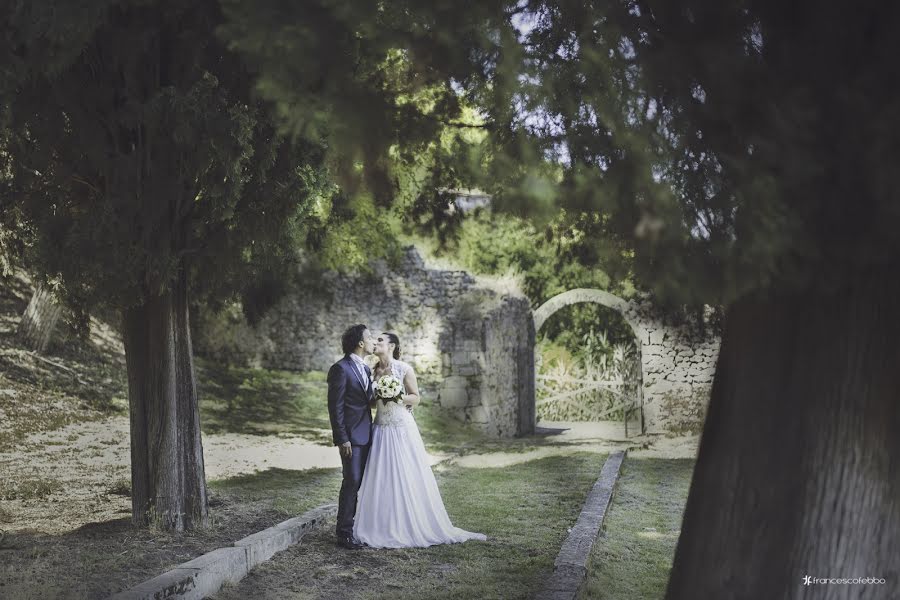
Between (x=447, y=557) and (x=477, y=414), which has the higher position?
(x=477, y=414)

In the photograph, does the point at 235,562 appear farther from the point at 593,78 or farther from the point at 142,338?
the point at 593,78

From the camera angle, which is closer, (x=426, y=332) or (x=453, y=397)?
(x=453, y=397)

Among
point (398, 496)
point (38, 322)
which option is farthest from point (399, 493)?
point (38, 322)

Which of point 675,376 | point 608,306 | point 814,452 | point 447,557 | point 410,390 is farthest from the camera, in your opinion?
point 608,306

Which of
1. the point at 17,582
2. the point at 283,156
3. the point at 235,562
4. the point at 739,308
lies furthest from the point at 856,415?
the point at 283,156

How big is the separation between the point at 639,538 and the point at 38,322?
12.7 meters

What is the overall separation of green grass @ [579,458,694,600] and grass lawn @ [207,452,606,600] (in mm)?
380

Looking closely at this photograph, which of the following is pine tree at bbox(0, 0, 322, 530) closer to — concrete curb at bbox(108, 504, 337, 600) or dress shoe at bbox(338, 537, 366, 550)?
concrete curb at bbox(108, 504, 337, 600)

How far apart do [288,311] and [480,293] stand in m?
4.63

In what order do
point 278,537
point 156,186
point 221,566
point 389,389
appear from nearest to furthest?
point 221,566 → point 278,537 → point 156,186 → point 389,389

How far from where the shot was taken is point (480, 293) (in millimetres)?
19078

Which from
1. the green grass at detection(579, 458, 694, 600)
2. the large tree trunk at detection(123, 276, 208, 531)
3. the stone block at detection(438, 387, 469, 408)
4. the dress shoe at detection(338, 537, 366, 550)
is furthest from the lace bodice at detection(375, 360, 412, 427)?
the stone block at detection(438, 387, 469, 408)

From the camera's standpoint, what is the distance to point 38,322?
54.1ft

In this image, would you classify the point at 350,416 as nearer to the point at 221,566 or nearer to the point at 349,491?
the point at 349,491
